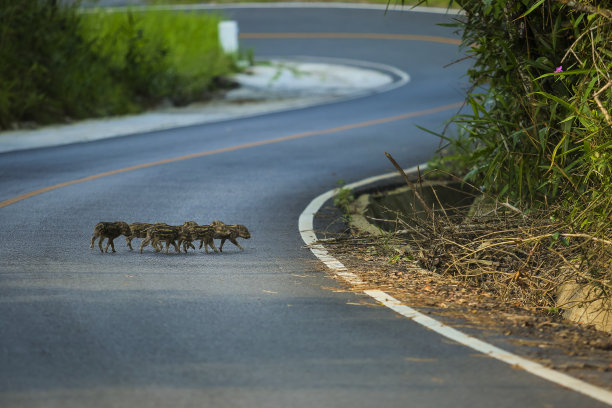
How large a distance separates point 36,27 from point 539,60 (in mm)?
15494

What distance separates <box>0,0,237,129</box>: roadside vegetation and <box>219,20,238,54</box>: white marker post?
261 cm

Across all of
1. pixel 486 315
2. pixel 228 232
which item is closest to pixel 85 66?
pixel 228 232

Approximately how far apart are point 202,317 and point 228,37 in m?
26.1

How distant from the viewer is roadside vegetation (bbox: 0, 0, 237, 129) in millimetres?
21406

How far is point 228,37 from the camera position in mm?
32156

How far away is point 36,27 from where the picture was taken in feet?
73.1

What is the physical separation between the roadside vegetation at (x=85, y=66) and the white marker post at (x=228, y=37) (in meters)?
2.61

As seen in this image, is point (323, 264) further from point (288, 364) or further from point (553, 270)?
point (288, 364)

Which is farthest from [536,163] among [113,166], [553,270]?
[113,166]

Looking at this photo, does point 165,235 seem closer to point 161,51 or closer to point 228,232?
point 228,232

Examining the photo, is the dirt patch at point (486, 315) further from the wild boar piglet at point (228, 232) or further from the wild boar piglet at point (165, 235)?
the wild boar piglet at point (165, 235)

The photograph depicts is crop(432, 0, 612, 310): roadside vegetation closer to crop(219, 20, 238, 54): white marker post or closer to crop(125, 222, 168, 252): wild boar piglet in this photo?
crop(125, 222, 168, 252): wild boar piglet

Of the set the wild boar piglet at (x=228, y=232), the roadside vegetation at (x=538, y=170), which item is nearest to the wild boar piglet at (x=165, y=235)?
the wild boar piglet at (x=228, y=232)

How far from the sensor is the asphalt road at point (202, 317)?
5.46 meters
